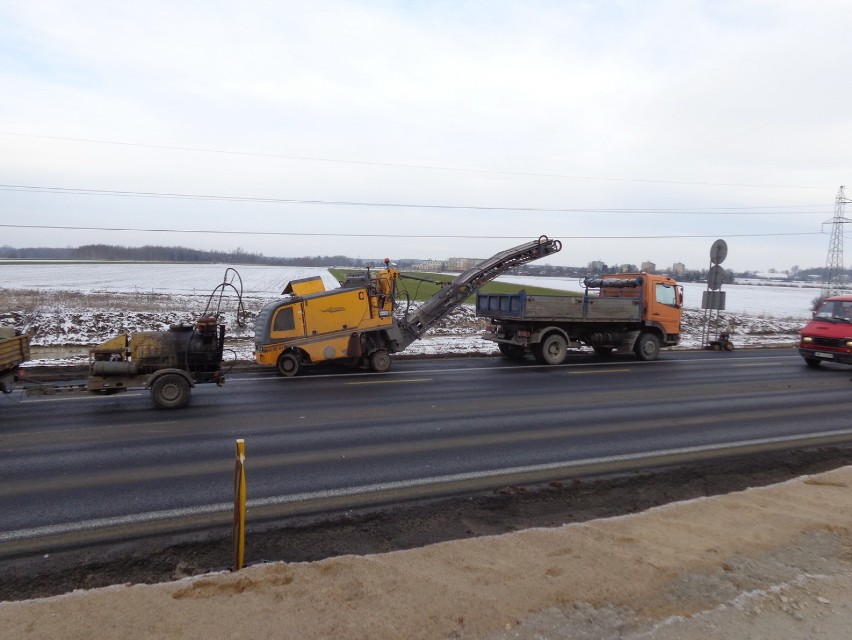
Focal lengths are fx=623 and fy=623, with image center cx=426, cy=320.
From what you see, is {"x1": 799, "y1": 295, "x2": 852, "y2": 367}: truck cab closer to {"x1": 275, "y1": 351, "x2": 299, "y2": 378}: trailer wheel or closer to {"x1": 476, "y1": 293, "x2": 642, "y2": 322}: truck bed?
{"x1": 476, "y1": 293, "x2": 642, "y2": 322}: truck bed

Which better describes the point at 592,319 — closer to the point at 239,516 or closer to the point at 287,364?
the point at 287,364

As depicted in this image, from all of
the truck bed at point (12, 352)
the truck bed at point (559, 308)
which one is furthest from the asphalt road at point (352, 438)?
the truck bed at point (559, 308)

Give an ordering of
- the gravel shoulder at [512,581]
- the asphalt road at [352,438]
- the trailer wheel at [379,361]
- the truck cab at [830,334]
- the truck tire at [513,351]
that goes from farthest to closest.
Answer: the truck tire at [513,351]
the truck cab at [830,334]
the trailer wheel at [379,361]
the asphalt road at [352,438]
the gravel shoulder at [512,581]

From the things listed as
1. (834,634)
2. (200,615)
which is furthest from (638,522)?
(200,615)

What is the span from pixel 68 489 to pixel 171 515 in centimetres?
166

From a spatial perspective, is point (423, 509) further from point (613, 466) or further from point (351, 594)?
point (613, 466)

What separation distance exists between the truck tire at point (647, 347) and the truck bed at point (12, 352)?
1648 cm

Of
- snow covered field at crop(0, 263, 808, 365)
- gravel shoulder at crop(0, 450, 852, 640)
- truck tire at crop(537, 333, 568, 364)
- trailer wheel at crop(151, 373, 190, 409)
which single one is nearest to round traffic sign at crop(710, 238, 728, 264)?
snow covered field at crop(0, 263, 808, 365)

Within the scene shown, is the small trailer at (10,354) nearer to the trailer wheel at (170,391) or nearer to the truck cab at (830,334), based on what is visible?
the trailer wheel at (170,391)

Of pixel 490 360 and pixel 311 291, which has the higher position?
pixel 311 291

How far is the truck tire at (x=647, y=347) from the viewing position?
20.0 metres

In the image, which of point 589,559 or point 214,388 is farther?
point 214,388

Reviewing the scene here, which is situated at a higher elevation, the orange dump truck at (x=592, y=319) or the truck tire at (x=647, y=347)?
the orange dump truck at (x=592, y=319)

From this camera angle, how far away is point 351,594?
434 centimetres
